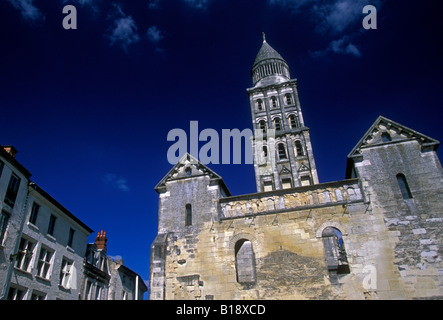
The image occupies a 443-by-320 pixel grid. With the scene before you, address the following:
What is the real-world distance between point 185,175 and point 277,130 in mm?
22592

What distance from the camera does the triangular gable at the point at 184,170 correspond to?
1891 centimetres

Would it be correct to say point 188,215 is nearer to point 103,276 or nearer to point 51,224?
point 51,224

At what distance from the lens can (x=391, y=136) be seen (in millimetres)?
17375

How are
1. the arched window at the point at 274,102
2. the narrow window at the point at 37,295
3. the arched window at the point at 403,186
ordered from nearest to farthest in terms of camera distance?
the arched window at the point at 403,186, the narrow window at the point at 37,295, the arched window at the point at 274,102

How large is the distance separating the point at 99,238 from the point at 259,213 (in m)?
21.7

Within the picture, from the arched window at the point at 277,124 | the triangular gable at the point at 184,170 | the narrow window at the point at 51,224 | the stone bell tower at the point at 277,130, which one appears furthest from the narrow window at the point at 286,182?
the narrow window at the point at 51,224

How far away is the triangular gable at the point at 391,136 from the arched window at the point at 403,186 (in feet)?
6.15

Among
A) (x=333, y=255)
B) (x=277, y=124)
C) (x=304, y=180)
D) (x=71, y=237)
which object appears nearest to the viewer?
(x=333, y=255)

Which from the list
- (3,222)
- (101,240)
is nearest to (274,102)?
(101,240)

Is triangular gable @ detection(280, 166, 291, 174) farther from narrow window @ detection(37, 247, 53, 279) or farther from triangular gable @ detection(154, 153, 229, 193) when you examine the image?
narrow window @ detection(37, 247, 53, 279)

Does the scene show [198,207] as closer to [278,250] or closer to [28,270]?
[278,250]

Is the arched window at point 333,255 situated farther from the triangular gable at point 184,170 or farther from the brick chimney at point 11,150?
the brick chimney at point 11,150

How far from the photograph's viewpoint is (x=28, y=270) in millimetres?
21141
